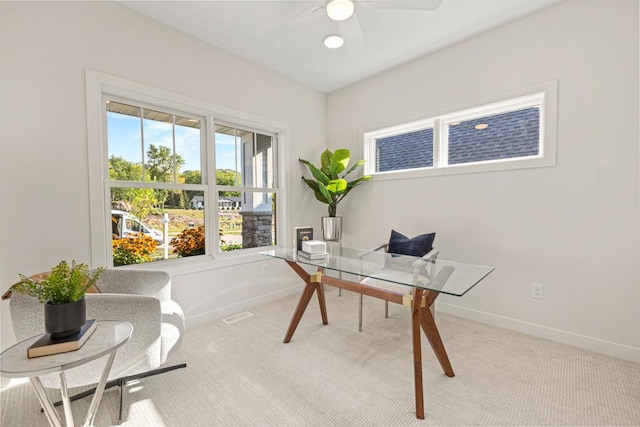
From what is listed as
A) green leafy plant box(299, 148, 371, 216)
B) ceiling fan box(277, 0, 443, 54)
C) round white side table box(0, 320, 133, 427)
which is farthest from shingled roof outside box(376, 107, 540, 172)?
round white side table box(0, 320, 133, 427)

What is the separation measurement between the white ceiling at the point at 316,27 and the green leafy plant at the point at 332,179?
105 cm

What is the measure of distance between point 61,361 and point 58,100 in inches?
75.0

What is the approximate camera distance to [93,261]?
2.22 m

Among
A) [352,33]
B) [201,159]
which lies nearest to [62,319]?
[201,159]

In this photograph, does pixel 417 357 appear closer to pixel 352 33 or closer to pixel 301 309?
pixel 301 309

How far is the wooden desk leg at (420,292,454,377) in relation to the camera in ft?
5.86

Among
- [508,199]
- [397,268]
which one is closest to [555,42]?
[508,199]

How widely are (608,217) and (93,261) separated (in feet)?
13.1

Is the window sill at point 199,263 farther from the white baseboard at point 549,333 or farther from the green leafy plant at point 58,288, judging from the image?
the white baseboard at point 549,333

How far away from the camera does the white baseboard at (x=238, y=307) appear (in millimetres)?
2802

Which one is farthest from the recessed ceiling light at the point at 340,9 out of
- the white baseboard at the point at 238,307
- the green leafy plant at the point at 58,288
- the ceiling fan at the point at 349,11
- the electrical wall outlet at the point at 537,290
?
the white baseboard at the point at 238,307

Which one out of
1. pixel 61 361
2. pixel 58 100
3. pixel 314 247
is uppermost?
pixel 58 100

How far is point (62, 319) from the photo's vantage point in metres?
1.19

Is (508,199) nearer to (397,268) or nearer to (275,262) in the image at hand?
(397,268)
